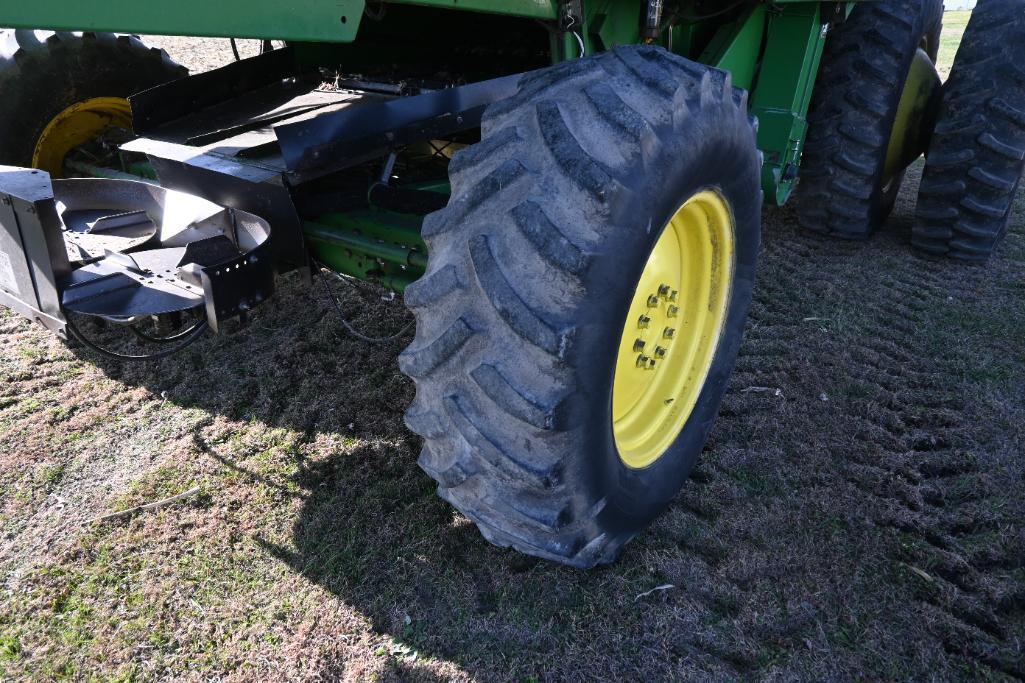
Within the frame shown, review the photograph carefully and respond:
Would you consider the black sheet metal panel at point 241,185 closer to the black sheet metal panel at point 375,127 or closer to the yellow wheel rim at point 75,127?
the black sheet metal panel at point 375,127

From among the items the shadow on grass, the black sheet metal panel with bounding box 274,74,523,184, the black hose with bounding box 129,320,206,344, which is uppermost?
the black sheet metal panel with bounding box 274,74,523,184

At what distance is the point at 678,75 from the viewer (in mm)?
1697

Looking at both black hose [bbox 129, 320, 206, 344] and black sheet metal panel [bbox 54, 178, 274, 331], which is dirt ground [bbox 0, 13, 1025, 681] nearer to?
black hose [bbox 129, 320, 206, 344]

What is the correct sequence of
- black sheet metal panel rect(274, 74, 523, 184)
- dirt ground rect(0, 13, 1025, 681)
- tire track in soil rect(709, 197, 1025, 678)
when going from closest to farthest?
dirt ground rect(0, 13, 1025, 681)
tire track in soil rect(709, 197, 1025, 678)
black sheet metal panel rect(274, 74, 523, 184)

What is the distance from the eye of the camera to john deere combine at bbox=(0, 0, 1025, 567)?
1531 mm

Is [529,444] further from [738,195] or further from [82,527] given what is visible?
[82,527]

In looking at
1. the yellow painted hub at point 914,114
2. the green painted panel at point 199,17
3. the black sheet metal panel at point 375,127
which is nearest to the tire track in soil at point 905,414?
the yellow painted hub at point 914,114

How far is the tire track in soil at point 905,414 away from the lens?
79.0 inches

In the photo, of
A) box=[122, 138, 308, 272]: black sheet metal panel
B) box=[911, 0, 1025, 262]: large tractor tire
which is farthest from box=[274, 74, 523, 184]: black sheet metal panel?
box=[911, 0, 1025, 262]: large tractor tire

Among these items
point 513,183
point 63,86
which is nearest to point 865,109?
point 513,183

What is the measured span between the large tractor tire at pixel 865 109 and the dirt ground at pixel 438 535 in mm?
1100

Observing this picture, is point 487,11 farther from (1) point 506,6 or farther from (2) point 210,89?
(2) point 210,89

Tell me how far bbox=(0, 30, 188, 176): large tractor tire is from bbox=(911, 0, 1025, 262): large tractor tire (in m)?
3.72

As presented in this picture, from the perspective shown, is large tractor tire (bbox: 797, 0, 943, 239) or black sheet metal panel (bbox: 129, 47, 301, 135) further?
large tractor tire (bbox: 797, 0, 943, 239)
